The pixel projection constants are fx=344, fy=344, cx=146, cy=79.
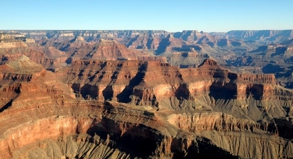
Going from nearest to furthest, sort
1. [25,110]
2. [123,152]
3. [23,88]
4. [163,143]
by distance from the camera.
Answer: [163,143] < [123,152] < [25,110] < [23,88]

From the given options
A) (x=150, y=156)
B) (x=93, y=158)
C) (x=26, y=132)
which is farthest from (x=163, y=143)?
(x=26, y=132)

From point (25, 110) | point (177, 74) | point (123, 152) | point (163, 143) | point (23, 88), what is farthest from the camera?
point (177, 74)

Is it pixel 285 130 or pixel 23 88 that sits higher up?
pixel 23 88

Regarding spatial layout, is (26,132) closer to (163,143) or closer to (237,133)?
(163,143)

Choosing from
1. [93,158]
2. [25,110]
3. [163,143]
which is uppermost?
[25,110]

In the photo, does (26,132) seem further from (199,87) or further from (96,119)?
(199,87)

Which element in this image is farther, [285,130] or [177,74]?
[177,74]

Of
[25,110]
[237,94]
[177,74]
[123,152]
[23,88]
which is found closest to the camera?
[123,152]

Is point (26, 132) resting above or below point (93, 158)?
above

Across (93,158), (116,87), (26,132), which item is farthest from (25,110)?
(116,87)
